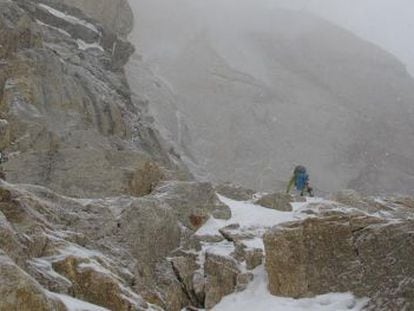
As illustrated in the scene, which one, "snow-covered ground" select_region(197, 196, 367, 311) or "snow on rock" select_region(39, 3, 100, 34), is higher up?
"snow on rock" select_region(39, 3, 100, 34)

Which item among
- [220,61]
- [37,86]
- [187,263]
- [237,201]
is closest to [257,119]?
[220,61]

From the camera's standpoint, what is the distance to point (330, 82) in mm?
90188

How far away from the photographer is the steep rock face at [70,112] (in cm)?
2155

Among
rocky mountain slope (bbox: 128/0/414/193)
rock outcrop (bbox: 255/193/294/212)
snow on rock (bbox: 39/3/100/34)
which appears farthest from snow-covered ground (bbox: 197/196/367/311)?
rocky mountain slope (bbox: 128/0/414/193)

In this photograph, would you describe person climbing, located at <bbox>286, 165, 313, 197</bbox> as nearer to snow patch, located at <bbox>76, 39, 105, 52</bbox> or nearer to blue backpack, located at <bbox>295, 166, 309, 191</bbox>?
blue backpack, located at <bbox>295, 166, 309, 191</bbox>

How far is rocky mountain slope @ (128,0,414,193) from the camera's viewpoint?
71062mm

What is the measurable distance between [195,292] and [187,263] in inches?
38.6

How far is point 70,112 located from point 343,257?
18.7 m

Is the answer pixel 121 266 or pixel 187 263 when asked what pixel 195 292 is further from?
pixel 121 266

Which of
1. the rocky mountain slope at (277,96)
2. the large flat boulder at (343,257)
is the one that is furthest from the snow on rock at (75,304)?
the rocky mountain slope at (277,96)

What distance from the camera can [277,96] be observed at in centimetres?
8344

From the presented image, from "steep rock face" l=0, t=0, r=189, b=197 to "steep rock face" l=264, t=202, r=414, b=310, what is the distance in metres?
6.51

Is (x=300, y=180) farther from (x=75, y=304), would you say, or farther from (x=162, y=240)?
(x=75, y=304)

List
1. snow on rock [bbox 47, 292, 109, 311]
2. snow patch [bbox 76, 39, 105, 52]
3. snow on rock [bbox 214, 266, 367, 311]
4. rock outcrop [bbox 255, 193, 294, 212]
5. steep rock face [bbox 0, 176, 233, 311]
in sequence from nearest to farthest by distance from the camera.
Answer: snow on rock [bbox 47, 292, 109, 311], steep rock face [bbox 0, 176, 233, 311], snow on rock [bbox 214, 266, 367, 311], rock outcrop [bbox 255, 193, 294, 212], snow patch [bbox 76, 39, 105, 52]
